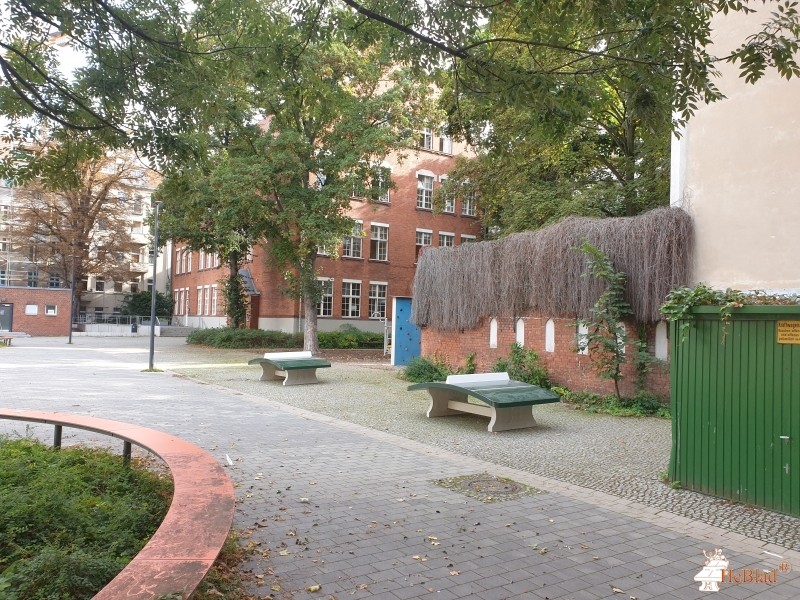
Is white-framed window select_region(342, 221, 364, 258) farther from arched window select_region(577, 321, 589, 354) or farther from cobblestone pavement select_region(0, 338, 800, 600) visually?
cobblestone pavement select_region(0, 338, 800, 600)

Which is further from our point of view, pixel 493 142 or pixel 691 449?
pixel 493 142

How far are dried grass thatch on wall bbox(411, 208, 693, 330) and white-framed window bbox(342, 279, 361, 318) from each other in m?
20.4

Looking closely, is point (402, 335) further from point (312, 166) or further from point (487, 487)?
point (487, 487)

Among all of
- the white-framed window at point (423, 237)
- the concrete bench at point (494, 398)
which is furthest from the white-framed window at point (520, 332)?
the white-framed window at point (423, 237)

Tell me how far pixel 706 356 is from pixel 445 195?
64.5ft

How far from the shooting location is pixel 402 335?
22391 millimetres

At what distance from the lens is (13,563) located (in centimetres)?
368

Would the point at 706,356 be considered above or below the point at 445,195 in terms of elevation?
below

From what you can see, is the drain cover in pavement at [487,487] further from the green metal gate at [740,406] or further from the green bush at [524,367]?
the green bush at [524,367]

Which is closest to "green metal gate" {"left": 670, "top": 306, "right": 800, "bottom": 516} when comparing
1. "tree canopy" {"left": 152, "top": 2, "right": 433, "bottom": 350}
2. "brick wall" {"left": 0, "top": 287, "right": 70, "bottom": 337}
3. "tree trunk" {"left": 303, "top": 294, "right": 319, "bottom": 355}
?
"tree canopy" {"left": 152, "top": 2, "right": 433, "bottom": 350}

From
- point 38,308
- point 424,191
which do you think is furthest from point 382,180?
point 38,308

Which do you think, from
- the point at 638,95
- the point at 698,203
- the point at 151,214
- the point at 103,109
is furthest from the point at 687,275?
the point at 151,214

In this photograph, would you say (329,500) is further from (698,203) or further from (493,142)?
(698,203)

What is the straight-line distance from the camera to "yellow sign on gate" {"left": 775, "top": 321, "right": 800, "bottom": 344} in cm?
545
